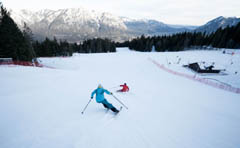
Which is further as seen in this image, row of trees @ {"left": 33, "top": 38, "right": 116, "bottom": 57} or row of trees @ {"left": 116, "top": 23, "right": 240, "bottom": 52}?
row of trees @ {"left": 33, "top": 38, "right": 116, "bottom": 57}

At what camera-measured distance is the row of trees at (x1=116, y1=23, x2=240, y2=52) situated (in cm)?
4878

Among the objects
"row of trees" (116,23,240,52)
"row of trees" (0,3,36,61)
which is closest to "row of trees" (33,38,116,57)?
"row of trees" (0,3,36,61)

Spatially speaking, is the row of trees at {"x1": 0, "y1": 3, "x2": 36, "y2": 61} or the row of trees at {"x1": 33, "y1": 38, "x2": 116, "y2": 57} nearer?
the row of trees at {"x1": 0, "y1": 3, "x2": 36, "y2": 61}

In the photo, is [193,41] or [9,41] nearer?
[9,41]

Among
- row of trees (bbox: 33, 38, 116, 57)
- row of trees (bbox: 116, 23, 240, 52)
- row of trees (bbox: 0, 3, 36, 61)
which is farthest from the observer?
row of trees (bbox: 33, 38, 116, 57)

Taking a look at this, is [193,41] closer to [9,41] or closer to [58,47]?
[58,47]

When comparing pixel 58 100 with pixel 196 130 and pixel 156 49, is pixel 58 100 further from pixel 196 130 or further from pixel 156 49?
pixel 156 49

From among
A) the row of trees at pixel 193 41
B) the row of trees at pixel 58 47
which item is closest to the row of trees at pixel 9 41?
the row of trees at pixel 58 47

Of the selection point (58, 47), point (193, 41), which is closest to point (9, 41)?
point (58, 47)

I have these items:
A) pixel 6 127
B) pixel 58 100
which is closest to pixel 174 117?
pixel 58 100

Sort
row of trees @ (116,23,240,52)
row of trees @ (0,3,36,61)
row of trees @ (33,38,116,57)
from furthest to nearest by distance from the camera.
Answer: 1. row of trees @ (33,38,116,57)
2. row of trees @ (116,23,240,52)
3. row of trees @ (0,3,36,61)

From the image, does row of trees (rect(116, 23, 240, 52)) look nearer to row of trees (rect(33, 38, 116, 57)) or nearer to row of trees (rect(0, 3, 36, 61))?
row of trees (rect(33, 38, 116, 57))

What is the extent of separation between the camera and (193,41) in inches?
2498

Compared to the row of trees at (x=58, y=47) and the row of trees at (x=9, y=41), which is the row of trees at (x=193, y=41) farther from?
the row of trees at (x=9, y=41)
